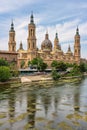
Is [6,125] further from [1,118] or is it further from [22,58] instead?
[22,58]

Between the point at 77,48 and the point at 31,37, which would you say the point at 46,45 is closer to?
the point at 31,37

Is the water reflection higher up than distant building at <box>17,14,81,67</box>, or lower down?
lower down

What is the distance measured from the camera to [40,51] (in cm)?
12456

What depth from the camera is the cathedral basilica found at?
368 ft

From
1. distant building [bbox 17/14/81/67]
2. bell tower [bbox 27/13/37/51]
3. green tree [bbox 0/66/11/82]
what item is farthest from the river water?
distant building [bbox 17/14/81/67]

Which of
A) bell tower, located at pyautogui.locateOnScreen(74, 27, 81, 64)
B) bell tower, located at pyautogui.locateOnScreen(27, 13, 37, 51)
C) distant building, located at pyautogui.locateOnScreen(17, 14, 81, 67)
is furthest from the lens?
bell tower, located at pyautogui.locateOnScreen(74, 27, 81, 64)

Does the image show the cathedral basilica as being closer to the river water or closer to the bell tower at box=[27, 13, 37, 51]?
the bell tower at box=[27, 13, 37, 51]

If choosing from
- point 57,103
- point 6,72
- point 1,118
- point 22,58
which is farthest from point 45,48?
point 1,118

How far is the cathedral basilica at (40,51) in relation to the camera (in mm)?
112062

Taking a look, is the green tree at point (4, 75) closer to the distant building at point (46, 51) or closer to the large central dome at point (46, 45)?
the distant building at point (46, 51)

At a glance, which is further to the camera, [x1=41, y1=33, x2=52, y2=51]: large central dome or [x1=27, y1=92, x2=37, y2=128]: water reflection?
[x1=41, y1=33, x2=52, y2=51]: large central dome

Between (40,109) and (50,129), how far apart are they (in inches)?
292

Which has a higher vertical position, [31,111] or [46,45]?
[46,45]

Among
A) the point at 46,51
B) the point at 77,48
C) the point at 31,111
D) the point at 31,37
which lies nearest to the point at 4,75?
the point at 31,111
